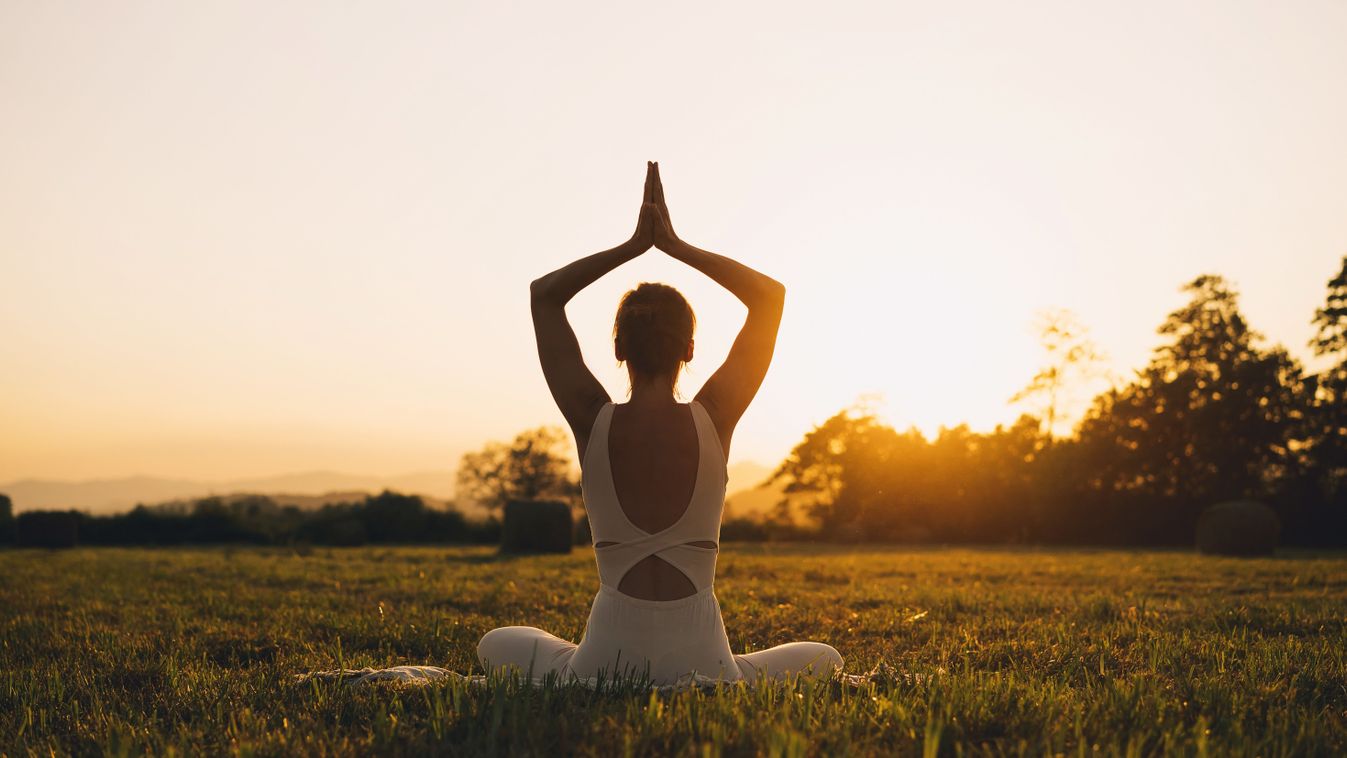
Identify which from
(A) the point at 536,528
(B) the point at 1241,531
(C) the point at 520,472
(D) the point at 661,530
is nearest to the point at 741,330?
(D) the point at 661,530

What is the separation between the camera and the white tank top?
11.9 feet

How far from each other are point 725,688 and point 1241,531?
25.3 meters

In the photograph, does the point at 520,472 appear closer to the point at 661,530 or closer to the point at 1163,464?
the point at 1163,464

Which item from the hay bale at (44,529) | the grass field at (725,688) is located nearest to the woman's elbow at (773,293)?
the grass field at (725,688)

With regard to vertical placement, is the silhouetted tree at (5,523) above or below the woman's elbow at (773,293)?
below

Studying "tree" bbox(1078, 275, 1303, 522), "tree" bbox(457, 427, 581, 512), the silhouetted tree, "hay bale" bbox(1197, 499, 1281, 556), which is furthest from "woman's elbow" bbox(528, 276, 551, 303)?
"tree" bbox(457, 427, 581, 512)

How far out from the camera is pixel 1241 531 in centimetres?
2417

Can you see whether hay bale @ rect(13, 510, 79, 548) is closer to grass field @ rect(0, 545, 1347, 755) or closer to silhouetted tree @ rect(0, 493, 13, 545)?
silhouetted tree @ rect(0, 493, 13, 545)

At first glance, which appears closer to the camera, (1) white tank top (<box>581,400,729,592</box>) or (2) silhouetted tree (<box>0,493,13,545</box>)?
(1) white tank top (<box>581,400,729,592</box>)

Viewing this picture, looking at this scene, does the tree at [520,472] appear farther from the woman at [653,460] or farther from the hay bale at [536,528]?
the woman at [653,460]

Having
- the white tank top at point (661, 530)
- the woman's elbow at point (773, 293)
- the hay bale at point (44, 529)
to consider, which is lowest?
the hay bale at point (44, 529)

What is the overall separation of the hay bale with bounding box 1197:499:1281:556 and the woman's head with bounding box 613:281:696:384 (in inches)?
995

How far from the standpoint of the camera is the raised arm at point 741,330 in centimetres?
379

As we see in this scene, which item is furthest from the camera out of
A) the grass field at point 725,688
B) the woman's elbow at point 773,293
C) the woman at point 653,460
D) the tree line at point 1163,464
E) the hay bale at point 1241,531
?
the tree line at point 1163,464
